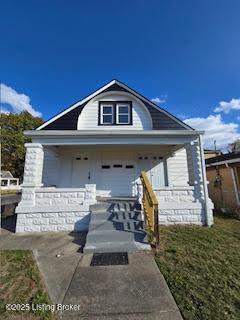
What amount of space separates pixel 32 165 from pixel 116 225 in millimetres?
3416

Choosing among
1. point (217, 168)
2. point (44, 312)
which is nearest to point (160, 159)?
point (217, 168)

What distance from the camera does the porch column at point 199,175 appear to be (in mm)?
6004

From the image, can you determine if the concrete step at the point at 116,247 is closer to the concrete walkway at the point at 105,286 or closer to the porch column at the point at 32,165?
the concrete walkway at the point at 105,286

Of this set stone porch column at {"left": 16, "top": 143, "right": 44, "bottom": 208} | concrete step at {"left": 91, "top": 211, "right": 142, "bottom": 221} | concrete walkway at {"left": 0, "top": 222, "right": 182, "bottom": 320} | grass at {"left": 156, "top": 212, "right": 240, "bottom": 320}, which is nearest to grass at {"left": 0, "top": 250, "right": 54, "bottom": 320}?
concrete walkway at {"left": 0, "top": 222, "right": 182, "bottom": 320}

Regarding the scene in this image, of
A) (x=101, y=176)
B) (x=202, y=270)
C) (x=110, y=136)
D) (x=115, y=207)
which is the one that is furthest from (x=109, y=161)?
A: (x=202, y=270)

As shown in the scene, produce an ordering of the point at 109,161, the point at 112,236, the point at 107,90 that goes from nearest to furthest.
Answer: the point at 112,236 < the point at 109,161 < the point at 107,90

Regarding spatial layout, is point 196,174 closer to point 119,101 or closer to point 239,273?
point 239,273

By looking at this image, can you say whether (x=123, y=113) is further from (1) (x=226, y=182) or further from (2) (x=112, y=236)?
(1) (x=226, y=182)

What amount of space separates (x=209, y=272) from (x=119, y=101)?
7.78 meters

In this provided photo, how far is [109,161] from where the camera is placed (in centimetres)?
849

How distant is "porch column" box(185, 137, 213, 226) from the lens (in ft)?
19.7

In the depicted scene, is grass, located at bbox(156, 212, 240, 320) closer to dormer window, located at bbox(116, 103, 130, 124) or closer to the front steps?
the front steps

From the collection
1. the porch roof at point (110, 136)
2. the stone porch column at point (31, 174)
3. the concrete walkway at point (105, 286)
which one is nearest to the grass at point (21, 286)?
the concrete walkway at point (105, 286)

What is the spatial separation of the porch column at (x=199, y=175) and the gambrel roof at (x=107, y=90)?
82.7 inches
